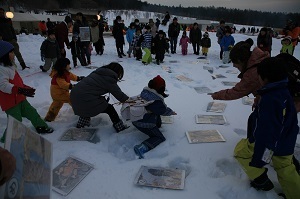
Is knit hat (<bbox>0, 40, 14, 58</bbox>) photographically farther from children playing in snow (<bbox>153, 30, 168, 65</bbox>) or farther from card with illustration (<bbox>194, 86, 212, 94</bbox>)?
children playing in snow (<bbox>153, 30, 168, 65</bbox>)

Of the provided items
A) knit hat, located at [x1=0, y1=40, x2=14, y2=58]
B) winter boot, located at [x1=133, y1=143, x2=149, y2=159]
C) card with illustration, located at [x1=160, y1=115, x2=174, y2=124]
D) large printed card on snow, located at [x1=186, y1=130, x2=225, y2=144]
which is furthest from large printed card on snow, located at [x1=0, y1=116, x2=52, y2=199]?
card with illustration, located at [x1=160, y1=115, x2=174, y2=124]

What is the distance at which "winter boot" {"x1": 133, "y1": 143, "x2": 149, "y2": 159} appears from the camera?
305 centimetres

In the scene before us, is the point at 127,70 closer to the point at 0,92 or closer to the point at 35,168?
the point at 0,92

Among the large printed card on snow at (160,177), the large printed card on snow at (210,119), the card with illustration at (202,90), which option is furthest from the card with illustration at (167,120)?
the card with illustration at (202,90)

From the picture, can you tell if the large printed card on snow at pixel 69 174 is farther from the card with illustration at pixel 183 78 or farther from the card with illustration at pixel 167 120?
the card with illustration at pixel 183 78

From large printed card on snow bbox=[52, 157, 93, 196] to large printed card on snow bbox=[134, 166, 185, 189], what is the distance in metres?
0.65

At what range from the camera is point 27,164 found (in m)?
1.46

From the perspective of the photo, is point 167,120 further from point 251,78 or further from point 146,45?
point 146,45

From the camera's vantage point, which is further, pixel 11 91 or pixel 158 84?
pixel 158 84

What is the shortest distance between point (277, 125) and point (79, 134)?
2.74m

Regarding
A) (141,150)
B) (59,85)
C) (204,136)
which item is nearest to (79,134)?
(59,85)

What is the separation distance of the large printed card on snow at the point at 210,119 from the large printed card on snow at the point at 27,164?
2.78 m

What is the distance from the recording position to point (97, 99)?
3.58 meters

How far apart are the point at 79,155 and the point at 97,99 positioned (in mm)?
904
